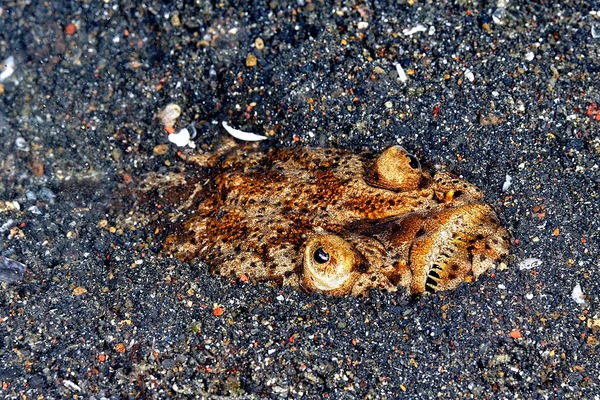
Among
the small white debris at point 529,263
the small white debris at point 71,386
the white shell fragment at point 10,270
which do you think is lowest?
the small white debris at point 71,386

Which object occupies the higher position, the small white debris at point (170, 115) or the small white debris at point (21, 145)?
the small white debris at point (170, 115)

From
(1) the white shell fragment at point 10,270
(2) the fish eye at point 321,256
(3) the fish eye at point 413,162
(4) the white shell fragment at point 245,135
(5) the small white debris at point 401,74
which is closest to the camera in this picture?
(2) the fish eye at point 321,256

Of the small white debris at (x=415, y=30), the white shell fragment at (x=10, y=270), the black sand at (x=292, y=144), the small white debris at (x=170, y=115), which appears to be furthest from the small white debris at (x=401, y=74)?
the white shell fragment at (x=10, y=270)

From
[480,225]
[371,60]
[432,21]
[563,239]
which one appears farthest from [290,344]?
[432,21]

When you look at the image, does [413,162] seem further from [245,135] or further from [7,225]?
[7,225]

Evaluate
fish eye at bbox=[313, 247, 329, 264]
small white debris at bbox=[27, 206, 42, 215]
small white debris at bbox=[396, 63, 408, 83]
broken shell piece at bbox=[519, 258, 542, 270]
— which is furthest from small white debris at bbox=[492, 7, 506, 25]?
small white debris at bbox=[27, 206, 42, 215]

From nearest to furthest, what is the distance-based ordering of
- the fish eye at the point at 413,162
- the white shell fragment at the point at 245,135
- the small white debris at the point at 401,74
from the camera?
1. the fish eye at the point at 413,162
2. the small white debris at the point at 401,74
3. the white shell fragment at the point at 245,135

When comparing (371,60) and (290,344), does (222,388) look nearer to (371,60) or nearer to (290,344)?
(290,344)

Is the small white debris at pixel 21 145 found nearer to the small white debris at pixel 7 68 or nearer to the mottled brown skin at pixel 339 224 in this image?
the small white debris at pixel 7 68
